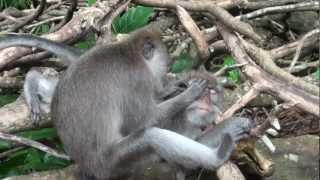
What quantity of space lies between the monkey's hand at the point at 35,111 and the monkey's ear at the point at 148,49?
739mm

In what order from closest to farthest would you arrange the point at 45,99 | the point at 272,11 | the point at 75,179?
the point at 75,179, the point at 45,99, the point at 272,11

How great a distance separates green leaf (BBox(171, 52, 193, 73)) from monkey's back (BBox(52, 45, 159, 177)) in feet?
3.21

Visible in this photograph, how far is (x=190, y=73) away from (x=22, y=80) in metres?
1.29

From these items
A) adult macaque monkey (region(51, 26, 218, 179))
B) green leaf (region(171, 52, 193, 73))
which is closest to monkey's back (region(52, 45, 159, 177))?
adult macaque monkey (region(51, 26, 218, 179))

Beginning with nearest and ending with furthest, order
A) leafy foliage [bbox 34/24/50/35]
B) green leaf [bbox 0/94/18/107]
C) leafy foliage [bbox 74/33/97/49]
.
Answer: green leaf [bbox 0/94/18/107] → leafy foliage [bbox 74/33/97/49] → leafy foliage [bbox 34/24/50/35]

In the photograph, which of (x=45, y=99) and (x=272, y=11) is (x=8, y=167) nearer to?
(x=45, y=99)

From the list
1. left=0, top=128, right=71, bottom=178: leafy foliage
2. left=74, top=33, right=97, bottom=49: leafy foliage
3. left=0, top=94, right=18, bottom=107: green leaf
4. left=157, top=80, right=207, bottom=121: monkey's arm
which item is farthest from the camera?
left=74, top=33, right=97, bottom=49: leafy foliage

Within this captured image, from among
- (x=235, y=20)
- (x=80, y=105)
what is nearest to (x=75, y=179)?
(x=80, y=105)

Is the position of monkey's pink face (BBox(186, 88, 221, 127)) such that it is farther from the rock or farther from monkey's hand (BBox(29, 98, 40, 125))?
monkey's hand (BBox(29, 98, 40, 125))

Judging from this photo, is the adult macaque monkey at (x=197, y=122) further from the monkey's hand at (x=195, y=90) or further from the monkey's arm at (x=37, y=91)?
the monkey's arm at (x=37, y=91)

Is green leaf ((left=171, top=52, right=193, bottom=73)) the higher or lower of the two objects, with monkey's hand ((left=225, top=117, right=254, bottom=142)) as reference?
lower

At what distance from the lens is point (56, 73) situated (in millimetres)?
4711

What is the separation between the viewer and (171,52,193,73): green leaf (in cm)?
483

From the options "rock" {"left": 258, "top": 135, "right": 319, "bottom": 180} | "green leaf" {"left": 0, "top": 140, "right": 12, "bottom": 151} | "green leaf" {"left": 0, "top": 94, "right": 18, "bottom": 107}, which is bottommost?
"rock" {"left": 258, "top": 135, "right": 319, "bottom": 180}
